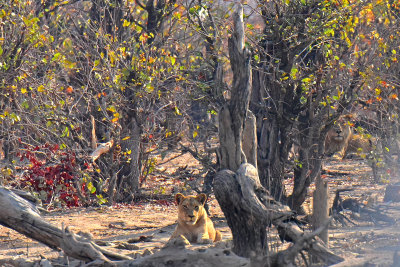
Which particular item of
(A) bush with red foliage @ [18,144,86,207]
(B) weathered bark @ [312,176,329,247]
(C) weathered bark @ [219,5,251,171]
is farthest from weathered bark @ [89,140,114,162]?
(B) weathered bark @ [312,176,329,247]

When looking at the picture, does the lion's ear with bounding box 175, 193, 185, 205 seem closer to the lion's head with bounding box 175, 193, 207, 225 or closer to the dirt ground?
the lion's head with bounding box 175, 193, 207, 225

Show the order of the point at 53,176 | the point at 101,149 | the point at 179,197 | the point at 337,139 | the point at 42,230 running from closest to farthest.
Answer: the point at 42,230 → the point at 179,197 → the point at 101,149 → the point at 53,176 → the point at 337,139

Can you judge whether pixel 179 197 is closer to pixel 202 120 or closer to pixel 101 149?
pixel 101 149

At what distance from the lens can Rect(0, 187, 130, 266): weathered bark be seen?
18.2 feet

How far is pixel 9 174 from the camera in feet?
30.2

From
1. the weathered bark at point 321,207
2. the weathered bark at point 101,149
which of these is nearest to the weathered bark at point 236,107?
the weathered bark at point 321,207

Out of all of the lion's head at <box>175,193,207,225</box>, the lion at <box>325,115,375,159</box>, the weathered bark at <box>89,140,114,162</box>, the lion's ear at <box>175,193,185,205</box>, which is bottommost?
the lion's head at <box>175,193,207,225</box>

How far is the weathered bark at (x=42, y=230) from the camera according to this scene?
555 centimetres

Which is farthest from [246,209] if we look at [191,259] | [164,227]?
[164,227]

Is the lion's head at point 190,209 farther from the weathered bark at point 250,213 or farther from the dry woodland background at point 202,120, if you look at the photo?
the weathered bark at point 250,213

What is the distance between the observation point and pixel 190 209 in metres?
7.06

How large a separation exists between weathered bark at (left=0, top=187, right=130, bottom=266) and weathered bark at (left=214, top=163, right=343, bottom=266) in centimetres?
99

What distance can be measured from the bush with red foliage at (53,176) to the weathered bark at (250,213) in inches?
170

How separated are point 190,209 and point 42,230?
6.02ft
